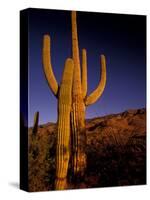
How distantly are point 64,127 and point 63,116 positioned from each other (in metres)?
0.16

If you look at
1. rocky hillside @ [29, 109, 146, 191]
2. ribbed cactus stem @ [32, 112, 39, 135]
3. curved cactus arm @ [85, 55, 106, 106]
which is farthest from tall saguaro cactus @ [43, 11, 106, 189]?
ribbed cactus stem @ [32, 112, 39, 135]

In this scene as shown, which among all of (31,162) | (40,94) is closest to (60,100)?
(40,94)

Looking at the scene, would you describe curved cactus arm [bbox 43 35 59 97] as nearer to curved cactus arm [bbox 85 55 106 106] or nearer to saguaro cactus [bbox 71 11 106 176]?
saguaro cactus [bbox 71 11 106 176]

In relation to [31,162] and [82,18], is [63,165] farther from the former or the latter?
[82,18]

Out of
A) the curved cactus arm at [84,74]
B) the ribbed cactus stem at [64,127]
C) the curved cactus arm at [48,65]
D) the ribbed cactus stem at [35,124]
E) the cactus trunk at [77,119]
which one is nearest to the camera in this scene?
the ribbed cactus stem at [35,124]

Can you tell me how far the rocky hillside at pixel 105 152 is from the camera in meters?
10.8

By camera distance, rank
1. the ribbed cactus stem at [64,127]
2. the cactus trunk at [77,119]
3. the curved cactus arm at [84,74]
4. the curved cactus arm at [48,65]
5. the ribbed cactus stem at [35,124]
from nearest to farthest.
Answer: the ribbed cactus stem at [35,124] < the curved cactus arm at [48,65] < the ribbed cactus stem at [64,127] < the cactus trunk at [77,119] < the curved cactus arm at [84,74]

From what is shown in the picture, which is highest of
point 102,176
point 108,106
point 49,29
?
point 49,29

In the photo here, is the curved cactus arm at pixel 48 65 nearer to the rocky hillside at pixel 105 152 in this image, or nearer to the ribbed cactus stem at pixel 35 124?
the ribbed cactus stem at pixel 35 124

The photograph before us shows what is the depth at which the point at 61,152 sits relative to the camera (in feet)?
36.2

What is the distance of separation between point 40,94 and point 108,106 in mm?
1239

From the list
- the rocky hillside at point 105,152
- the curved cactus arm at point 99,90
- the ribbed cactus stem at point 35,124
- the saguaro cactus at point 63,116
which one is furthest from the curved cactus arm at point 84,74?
the ribbed cactus stem at point 35,124

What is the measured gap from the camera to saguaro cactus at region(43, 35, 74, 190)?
35.8ft

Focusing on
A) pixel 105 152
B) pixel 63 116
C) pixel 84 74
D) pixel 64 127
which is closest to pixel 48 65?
pixel 84 74
